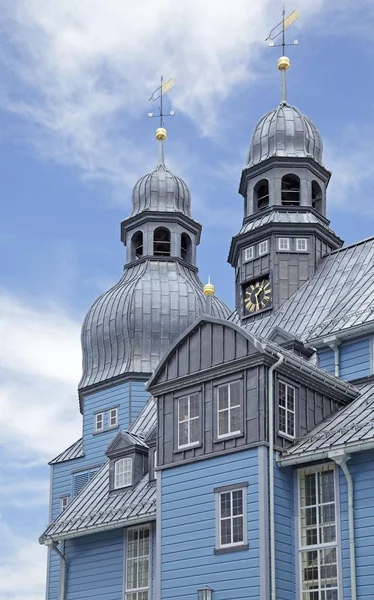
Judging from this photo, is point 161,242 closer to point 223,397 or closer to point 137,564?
point 137,564

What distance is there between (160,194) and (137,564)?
2603 centimetres

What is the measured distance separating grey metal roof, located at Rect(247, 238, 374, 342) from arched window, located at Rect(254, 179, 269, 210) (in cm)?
445

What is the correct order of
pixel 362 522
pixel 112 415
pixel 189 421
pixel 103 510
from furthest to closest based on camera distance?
pixel 112 415
pixel 103 510
pixel 189 421
pixel 362 522

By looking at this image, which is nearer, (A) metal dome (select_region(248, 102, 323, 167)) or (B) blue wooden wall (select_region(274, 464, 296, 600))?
(B) blue wooden wall (select_region(274, 464, 296, 600))

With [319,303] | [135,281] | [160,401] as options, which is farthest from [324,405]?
[135,281]

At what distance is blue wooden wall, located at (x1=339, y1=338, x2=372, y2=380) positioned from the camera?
33.8 metres

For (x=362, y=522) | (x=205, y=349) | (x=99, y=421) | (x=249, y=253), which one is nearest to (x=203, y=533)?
(x=362, y=522)

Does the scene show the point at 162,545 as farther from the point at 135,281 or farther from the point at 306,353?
the point at 135,281

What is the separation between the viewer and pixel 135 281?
51781 mm

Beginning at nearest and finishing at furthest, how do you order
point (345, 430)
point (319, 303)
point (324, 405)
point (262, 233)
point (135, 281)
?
point (345, 430) < point (324, 405) < point (319, 303) < point (262, 233) < point (135, 281)

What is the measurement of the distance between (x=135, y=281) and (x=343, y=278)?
14709mm

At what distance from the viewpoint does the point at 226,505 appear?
28594 mm

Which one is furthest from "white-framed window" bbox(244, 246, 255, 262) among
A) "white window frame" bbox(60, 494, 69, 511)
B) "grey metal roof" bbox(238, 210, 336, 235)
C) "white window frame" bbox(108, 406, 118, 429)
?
"white window frame" bbox(60, 494, 69, 511)

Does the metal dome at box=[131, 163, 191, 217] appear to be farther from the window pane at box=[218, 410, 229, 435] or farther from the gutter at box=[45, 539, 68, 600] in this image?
the window pane at box=[218, 410, 229, 435]
